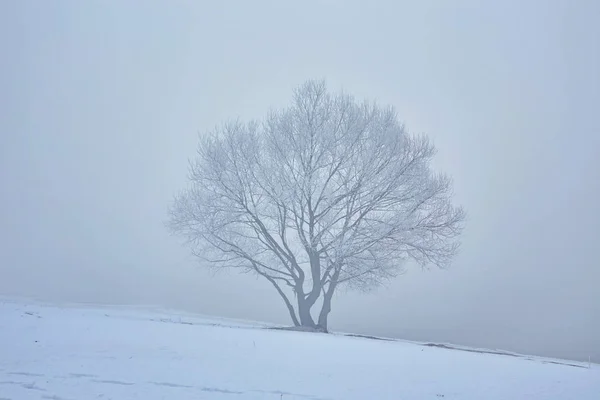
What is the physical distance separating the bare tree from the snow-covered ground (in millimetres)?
8189

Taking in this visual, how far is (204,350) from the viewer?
1045cm

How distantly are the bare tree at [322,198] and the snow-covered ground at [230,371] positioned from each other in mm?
8189

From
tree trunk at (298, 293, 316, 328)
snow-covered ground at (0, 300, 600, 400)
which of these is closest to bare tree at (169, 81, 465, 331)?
tree trunk at (298, 293, 316, 328)

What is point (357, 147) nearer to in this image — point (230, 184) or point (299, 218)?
point (299, 218)

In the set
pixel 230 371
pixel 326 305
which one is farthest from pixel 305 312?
pixel 230 371

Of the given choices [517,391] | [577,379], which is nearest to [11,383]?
[517,391]

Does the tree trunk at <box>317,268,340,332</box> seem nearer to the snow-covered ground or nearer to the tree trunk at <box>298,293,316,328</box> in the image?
the tree trunk at <box>298,293,316,328</box>

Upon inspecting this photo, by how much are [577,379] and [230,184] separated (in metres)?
14.2

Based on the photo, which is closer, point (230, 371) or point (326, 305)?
point (230, 371)

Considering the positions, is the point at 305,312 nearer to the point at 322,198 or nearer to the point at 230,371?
the point at 322,198

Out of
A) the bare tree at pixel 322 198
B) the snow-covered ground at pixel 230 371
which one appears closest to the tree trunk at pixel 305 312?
the bare tree at pixel 322 198

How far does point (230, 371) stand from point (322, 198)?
481 inches

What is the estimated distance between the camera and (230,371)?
344 inches

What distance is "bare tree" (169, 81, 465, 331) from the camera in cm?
2048
